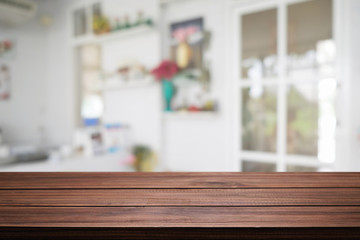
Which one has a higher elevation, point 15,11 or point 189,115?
point 15,11

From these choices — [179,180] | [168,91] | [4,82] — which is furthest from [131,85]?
→ [179,180]

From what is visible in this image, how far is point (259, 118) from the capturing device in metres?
2.03

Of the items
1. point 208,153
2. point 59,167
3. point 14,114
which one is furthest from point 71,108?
point 208,153

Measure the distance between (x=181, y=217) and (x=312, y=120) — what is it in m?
1.79

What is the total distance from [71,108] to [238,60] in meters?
2.40

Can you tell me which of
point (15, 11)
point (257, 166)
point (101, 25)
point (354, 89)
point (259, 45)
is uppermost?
point (15, 11)

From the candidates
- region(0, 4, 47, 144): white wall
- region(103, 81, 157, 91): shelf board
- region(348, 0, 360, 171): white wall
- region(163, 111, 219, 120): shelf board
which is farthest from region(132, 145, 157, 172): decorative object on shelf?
region(0, 4, 47, 144): white wall

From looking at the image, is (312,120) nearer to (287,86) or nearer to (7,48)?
(287,86)

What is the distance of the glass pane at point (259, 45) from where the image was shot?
1.91 m

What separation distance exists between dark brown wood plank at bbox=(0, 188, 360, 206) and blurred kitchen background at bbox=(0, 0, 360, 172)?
1.54 metres

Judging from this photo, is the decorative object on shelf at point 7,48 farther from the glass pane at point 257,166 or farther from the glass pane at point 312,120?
the glass pane at point 312,120

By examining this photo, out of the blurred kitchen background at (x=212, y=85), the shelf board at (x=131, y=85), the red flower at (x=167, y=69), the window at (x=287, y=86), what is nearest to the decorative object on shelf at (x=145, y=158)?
the blurred kitchen background at (x=212, y=85)
